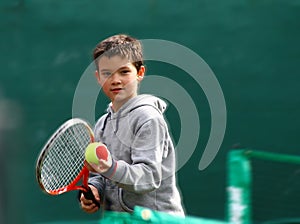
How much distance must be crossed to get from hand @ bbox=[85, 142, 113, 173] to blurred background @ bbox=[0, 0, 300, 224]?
2604 mm

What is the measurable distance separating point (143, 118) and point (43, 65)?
2.60 meters

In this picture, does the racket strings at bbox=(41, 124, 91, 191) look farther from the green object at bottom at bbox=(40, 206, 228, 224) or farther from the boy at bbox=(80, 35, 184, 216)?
the green object at bottom at bbox=(40, 206, 228, 224)

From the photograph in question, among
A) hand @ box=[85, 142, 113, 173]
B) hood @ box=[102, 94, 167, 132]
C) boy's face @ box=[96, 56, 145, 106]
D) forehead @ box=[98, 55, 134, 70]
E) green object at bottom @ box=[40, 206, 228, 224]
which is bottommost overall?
green object at bottom @ box=[40, 206, 228, 224]

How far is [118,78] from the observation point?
2684 millimetres

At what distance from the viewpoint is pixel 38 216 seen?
5109 millimetres

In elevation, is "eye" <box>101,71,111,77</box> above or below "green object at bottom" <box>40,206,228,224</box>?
above

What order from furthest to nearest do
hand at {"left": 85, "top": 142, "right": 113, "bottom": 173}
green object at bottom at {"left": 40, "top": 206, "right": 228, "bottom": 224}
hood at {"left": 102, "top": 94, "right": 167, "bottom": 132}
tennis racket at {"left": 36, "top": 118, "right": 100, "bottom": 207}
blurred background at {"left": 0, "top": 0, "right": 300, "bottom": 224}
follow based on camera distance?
1. blurred background at {"left": 0, "top": 0, "right": 300, "bottom": 224}
2. tennis racket at {"left": 36, "top": 118, "right": 100, "bottom": 207}
3. hood at {"left": 102, "top": 94, "right": 167, "bottom": 132}
4. hand at {"left": 85, "top": 142, "right": 113, "bottom": 173}
5. green object at bottom at {"left": 40, "top": 206, "right": 228, "bottom": 224}

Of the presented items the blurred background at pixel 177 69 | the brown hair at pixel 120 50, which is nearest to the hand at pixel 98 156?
the brown hair at pixel 120 50

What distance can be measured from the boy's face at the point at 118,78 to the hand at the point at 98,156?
1.04 ft

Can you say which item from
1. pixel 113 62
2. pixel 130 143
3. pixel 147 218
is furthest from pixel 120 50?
pixel 147 218

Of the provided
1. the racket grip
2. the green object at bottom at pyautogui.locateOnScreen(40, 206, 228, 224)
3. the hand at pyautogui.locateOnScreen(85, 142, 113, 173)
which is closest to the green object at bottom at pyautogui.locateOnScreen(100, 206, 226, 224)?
the green object at bottom at pyautogui.locateOnScreen(40, 206, 228, 224)

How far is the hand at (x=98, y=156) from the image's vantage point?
2.41 m

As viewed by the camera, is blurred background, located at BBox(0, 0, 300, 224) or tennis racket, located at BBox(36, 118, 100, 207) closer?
tennis racket, located at BBox(36, 118, 100, 207)

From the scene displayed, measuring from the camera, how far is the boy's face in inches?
106
